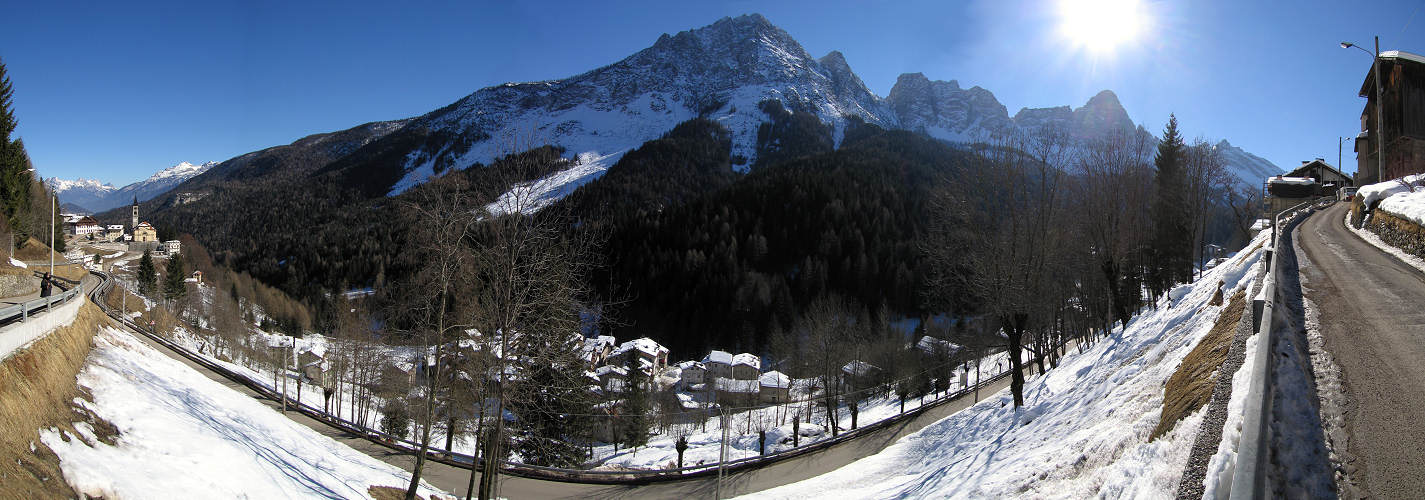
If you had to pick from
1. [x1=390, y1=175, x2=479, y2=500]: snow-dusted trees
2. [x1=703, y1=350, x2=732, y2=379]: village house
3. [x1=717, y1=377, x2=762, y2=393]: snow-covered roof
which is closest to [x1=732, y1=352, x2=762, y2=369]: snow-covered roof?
[x1=703, y1=350, x2=732, y2=379]: village house

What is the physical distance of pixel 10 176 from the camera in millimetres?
30297

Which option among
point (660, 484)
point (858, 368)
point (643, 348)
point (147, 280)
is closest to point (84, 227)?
point (147, 280)

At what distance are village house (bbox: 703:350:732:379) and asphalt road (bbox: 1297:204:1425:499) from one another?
51007 millimetres

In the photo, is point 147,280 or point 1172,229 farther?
point 147,280

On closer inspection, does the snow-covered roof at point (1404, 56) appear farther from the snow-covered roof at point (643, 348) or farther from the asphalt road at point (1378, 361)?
the snow-covered roof at point (643, 348)

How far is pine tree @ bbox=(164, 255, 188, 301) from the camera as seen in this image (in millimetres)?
60500

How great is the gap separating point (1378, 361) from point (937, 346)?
47.8 m

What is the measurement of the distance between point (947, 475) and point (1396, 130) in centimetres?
2797

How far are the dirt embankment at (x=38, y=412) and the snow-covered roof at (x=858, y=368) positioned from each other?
41350mm

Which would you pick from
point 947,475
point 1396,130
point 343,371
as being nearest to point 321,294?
point 343,371

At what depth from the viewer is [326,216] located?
17100cm

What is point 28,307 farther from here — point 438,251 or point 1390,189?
point 1390,189

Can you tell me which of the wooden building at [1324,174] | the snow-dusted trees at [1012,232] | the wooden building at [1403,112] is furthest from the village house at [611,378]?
the wooden building at [1324,174]

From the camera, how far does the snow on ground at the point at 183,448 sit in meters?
8.12
